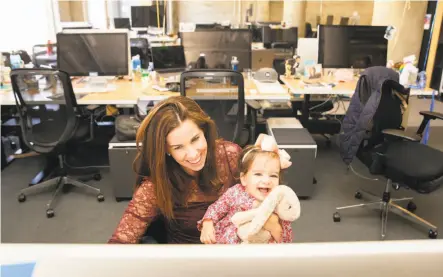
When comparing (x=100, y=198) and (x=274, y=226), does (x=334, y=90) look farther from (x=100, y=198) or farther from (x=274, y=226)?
(x=274, y=226)

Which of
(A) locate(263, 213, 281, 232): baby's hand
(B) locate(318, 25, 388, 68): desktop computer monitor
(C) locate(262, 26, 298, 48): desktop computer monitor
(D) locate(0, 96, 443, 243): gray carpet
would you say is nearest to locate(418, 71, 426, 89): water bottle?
(B) locate(318, 25, 388, 68): desktop computer monitor

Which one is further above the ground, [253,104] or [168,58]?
[168,58]

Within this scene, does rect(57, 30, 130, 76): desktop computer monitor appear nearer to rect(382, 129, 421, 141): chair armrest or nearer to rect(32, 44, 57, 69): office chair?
rect(32, 44, 57, 69): office chair

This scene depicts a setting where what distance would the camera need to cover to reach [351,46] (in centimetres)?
336

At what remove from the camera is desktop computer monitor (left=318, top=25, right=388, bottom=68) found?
333 cm

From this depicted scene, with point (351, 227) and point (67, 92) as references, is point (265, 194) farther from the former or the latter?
point (67, 92)

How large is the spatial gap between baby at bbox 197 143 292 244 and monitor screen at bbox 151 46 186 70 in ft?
8.17

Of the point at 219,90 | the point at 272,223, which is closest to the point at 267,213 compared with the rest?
the point at 272,223

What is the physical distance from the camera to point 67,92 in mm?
2531

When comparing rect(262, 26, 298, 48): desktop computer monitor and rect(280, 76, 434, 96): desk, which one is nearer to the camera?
rect(280, 76, 434, 96): desk

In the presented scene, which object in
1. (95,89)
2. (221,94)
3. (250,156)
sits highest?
(250,156)

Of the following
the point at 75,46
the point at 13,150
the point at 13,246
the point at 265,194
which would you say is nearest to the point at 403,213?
the point at 265,194

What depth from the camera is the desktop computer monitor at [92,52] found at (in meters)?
3.16

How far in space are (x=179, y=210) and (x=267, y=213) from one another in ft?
1.31
